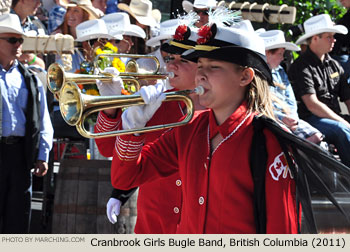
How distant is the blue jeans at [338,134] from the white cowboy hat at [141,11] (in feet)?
8.29

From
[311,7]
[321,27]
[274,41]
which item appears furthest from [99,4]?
[311,7]

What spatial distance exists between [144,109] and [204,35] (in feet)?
1.50

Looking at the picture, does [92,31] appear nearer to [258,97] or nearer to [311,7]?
[258,97]

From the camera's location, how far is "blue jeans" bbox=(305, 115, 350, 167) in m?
6.74

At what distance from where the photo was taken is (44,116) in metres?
6.19

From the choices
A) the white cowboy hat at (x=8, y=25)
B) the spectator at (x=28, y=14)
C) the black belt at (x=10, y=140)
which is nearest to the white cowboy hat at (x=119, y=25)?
the spectator at (x=28, y=14)

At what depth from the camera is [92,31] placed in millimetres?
6816

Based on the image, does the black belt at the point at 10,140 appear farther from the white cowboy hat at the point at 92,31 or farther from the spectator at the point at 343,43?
the spectator at the point at 343,43

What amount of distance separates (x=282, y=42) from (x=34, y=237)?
165 inches

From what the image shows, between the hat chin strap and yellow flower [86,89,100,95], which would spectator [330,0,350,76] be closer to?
yellow flower [86,89,100,95]

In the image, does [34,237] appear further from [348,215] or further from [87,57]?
[87,57]

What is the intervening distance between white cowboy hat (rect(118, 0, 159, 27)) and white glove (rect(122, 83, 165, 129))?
200 inches

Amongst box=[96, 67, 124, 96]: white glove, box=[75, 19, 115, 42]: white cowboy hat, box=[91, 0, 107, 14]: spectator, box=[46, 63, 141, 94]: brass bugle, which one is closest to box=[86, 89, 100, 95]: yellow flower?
box=[46, 63, 141, 94]: brass bugle

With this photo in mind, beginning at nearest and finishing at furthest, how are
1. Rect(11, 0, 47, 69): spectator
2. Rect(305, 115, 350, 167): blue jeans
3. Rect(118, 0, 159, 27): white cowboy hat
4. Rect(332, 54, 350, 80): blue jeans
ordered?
1. Rect(305, 115, 350, 167): blue jeans
2. Rect(11, 0, 47, 69): spectator
3. Rect(332, 54, 350, 80): blue jeans
4. Rect(118, 0, 159, 27): white cowboy hat
